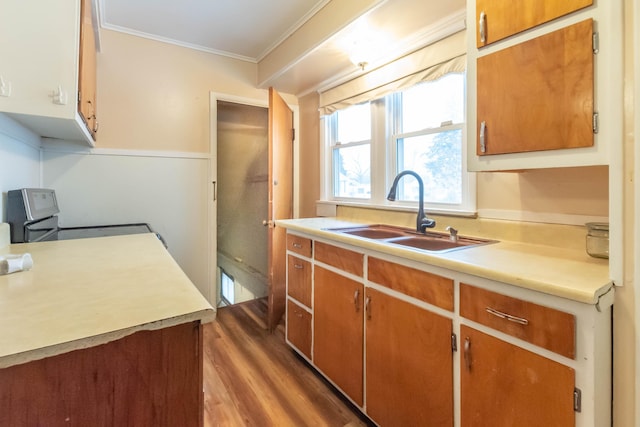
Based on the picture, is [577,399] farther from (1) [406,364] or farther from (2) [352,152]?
(2) [352,152]

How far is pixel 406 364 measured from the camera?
1340 mm

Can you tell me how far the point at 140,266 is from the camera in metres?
1.13

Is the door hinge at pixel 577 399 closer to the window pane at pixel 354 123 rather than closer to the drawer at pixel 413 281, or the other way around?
the drawer at pixel 413 281

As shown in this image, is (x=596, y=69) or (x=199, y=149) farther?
(x=199, y=149)

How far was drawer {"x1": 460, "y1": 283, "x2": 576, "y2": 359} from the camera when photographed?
2.86 feet

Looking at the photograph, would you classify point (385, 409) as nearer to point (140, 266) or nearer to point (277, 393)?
point (277, 393)

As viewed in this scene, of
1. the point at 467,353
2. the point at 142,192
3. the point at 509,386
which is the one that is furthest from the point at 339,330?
the point at 142,192

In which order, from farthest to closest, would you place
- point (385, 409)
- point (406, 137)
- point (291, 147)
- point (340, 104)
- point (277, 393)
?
point (291, 147)
point (340, 104)
point (406, 137)
point (277, 393)
point (385, 409)

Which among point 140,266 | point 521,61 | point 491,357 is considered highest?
point 521,61

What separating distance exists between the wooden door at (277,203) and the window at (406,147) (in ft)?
1.37

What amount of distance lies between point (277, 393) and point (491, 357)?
4.20 ft

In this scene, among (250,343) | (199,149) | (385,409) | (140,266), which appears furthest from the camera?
(199,149)

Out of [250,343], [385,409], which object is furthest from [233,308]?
[385,409]

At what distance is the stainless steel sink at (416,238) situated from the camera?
1641 mm
